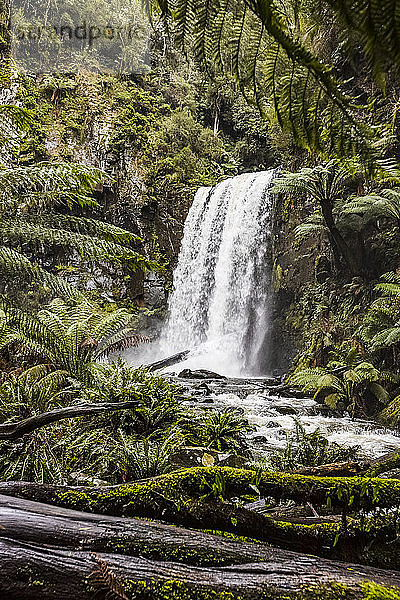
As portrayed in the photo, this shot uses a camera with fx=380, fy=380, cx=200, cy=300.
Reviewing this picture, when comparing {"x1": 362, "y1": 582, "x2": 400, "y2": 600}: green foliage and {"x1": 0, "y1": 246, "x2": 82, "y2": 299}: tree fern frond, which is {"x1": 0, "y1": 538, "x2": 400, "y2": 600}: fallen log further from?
{"x1": 0, "y1": 246, "x2": 82, "y2": 299}: tree fern frond

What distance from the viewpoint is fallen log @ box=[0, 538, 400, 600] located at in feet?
2.72

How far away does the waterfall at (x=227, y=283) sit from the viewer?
34.9ft

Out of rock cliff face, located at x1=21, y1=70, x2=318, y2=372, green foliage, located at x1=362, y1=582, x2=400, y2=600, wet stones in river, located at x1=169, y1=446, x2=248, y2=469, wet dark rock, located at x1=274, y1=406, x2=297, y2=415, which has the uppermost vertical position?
rock cliff face, located at x1=21, y1=70, x2=318, y2=372

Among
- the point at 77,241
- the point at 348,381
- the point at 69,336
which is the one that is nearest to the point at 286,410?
the point at 348,381

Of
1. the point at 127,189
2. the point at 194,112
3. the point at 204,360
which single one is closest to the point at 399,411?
the point at 204,360

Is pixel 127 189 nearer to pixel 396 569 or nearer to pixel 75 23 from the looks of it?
pixel 75 23

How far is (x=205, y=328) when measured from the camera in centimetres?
1162

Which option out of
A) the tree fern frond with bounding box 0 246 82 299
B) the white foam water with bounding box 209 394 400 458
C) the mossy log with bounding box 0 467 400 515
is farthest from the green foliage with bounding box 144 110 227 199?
the mossy log with bounding box 0 467 400 515

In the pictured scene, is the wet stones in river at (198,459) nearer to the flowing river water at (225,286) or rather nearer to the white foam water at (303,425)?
the white foam water at (303,425)

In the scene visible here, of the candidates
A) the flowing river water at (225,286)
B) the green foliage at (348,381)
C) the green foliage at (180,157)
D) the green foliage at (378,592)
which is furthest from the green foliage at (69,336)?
the green foliage at (180,157)

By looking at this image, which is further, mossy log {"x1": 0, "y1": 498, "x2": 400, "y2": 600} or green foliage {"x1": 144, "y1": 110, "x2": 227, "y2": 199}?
green foliage {"x1": 144, "y1": 110, "x2": 227, "y2": 199}

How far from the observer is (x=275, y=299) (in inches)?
418

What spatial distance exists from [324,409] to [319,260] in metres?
4.41

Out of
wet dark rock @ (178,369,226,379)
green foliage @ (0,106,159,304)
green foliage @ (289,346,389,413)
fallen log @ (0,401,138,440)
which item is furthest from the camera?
wet dark rock @ (178,369,226,379)
